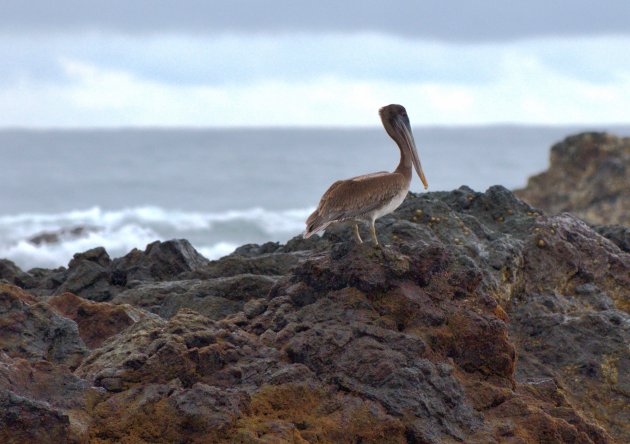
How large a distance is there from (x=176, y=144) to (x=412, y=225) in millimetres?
169091

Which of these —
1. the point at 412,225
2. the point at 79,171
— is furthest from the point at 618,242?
the point at 79,171

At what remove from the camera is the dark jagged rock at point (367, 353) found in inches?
286

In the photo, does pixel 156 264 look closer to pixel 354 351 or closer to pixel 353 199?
pixel 353 199

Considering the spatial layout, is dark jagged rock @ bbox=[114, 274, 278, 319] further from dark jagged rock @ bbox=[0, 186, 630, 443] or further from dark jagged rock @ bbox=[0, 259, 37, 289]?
dark jagged rock @ bbox=[0, 259, 37, 289]

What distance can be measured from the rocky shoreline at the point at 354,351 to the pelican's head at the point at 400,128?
0.74 m

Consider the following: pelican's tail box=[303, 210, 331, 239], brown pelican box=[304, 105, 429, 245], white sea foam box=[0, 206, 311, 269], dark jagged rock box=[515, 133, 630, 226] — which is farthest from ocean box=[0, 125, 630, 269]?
brown pelican box=[304, 105, 429, 245]

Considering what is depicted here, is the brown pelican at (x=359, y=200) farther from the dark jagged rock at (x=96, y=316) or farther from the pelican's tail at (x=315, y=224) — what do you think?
the dark jagged rock at (x=96, y=316)

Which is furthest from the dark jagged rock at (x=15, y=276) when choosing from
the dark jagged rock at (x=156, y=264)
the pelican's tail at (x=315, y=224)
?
the pelican's tail at (x=315, y=224)

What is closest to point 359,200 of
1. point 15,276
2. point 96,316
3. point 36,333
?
point 96,316

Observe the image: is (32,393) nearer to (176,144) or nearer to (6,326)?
(6,326)

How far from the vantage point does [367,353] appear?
311 inches

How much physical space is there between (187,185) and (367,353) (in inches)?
3382

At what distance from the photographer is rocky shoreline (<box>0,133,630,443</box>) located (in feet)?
23.6

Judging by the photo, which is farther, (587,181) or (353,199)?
(587,181)
